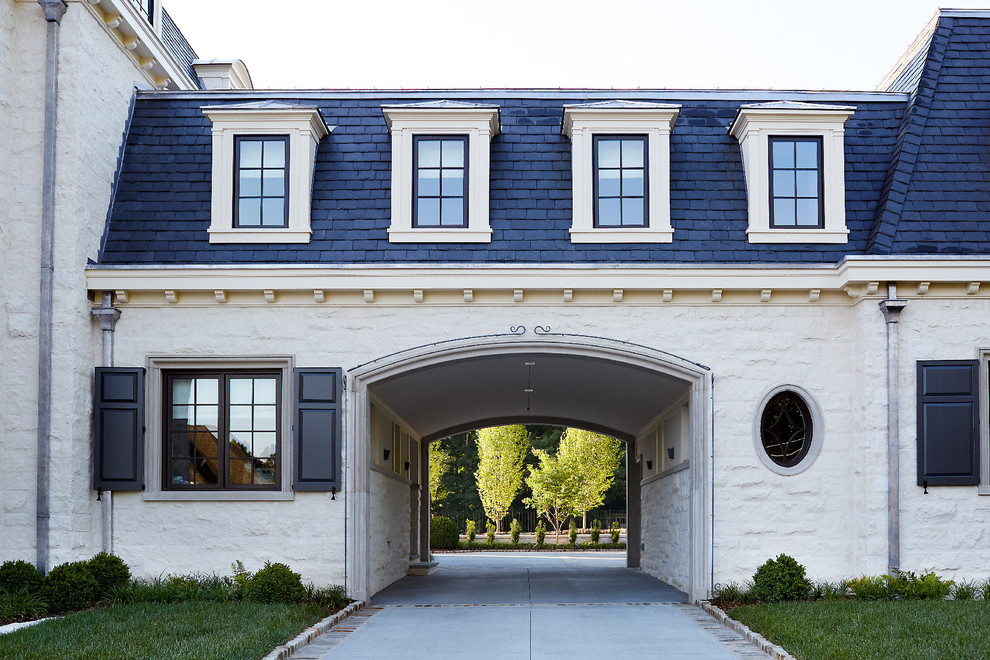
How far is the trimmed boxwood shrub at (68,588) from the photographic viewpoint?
1193 centimetres

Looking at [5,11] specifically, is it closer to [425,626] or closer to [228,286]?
[228,286]

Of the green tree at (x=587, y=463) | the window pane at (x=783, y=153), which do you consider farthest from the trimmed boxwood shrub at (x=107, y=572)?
the green tree at (x=587, y=463)

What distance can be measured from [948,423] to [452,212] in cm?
648

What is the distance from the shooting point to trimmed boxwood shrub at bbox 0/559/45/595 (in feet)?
39.1

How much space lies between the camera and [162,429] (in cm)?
1374

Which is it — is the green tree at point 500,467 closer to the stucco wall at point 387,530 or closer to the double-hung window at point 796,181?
the stucco wall at point 387,530

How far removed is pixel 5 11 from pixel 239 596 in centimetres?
726

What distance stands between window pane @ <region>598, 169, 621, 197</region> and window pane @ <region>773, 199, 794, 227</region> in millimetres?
1998

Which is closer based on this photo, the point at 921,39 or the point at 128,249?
the point at 128,249

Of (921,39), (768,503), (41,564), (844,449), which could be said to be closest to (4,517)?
(41,564)

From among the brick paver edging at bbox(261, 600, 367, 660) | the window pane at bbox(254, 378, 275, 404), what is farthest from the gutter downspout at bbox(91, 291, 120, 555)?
the brick paver edging at bbox(261, 600, 367, 660)

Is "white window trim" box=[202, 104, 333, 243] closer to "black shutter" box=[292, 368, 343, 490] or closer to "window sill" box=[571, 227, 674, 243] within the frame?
"black shutter" box=[292, 368, 343, 490]

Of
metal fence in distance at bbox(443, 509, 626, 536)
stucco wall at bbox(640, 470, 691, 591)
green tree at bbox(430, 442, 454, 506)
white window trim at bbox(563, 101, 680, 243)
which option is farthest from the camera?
metal fence in distance at bbox(443, 509, 626, 536)

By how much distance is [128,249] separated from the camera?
13.7 meters
